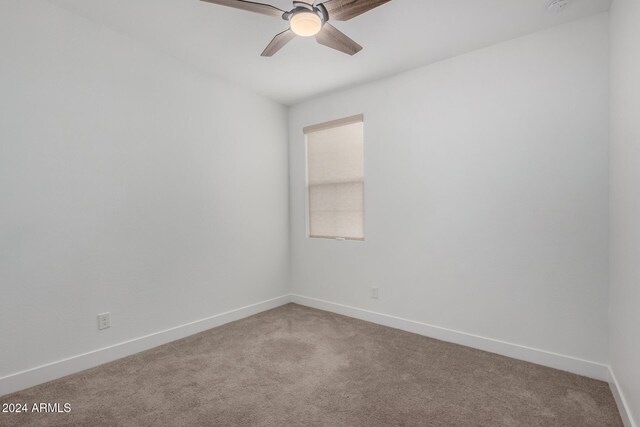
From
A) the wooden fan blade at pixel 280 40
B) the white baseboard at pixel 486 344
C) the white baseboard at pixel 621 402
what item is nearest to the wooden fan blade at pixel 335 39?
the wooden fan blade at pixel 280 40

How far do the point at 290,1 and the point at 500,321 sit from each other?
292 centimetres

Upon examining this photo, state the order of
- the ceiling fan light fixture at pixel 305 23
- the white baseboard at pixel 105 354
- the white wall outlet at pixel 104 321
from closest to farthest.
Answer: the ceiling fan light fixture at pixel 305 23
the white baseboard at pixel 105 354
the white wall outlet at pixel 104 321

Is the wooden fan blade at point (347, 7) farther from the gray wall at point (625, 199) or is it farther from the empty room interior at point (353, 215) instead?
the gray wall at point (625, 199)

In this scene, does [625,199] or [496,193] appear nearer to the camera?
[625,199]

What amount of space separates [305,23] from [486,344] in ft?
9.25

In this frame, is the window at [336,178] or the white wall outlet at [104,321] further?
the window at [336,178]

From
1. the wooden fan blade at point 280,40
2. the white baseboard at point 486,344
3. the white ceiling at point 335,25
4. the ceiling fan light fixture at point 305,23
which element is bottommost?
the white baseboard at point 486,344

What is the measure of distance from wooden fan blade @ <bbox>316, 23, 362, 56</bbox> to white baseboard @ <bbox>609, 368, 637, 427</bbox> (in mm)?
2672

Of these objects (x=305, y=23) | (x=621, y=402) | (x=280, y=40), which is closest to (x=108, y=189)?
(x=280, y=40)

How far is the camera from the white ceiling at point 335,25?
2242 mm

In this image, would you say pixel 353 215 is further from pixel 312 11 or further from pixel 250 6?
pixel 250 6

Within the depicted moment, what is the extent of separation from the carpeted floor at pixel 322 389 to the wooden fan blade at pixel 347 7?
7.66 feet

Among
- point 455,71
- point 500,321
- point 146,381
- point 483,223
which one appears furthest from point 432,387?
point 455,71

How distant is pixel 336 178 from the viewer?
3.81m
